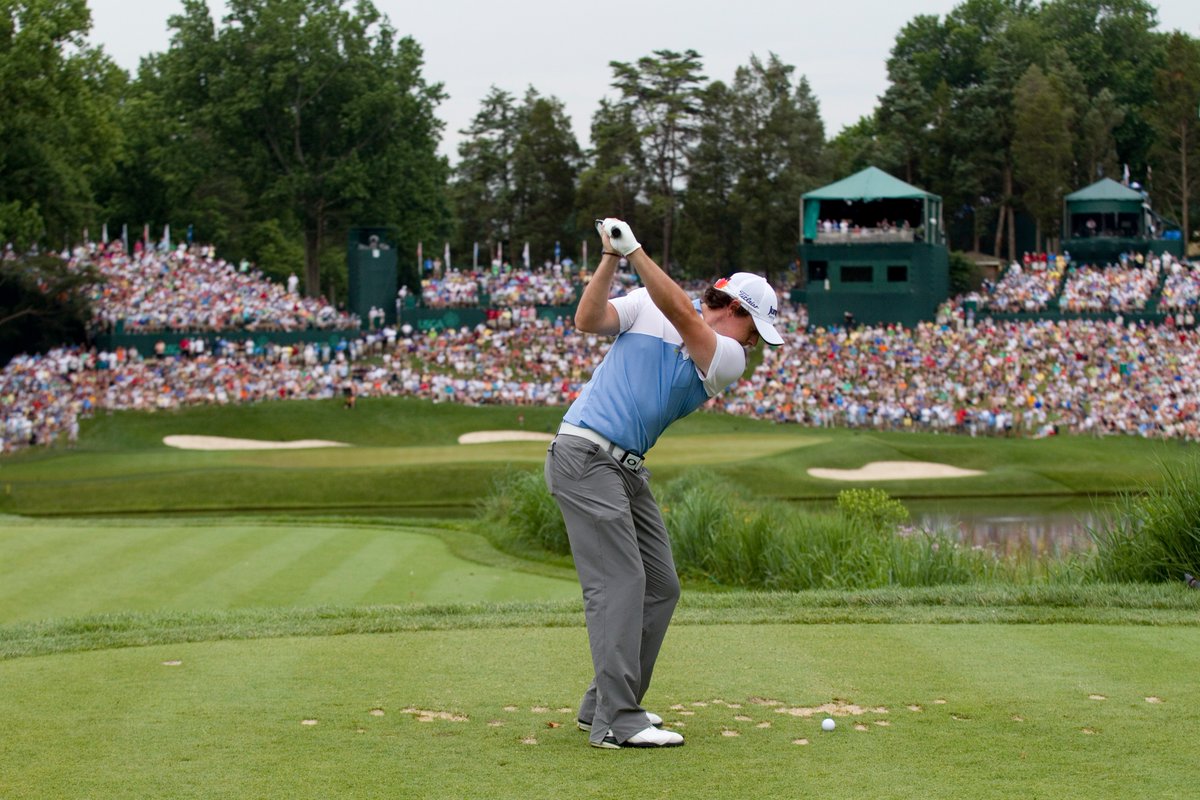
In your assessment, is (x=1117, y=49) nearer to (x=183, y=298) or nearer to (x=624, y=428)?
(x=183, y=298)

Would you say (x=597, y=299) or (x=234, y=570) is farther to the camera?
(x=234, y=570)

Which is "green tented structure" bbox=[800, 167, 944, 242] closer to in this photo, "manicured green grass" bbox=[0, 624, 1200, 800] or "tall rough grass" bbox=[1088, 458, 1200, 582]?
"tall rough grass" bbox=[1088, 458, 1200, 582]

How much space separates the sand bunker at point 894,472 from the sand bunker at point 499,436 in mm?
11382

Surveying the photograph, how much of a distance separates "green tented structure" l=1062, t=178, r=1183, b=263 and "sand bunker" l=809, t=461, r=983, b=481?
2993 centimetres

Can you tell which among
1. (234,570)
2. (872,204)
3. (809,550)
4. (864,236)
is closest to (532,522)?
(234,570)

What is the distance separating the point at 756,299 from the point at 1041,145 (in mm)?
70234

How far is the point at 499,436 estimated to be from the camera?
1758 inches

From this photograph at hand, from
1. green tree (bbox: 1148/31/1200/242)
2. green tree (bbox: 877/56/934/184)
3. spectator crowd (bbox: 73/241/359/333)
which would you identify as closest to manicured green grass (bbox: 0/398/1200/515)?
spectator crowd (bbox: 73/241/359/333)

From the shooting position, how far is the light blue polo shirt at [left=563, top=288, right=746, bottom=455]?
654 cm

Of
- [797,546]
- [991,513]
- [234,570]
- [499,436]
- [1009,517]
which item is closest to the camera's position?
[797,546]

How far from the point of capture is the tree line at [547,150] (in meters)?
65.2

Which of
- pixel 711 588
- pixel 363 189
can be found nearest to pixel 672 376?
pixel 711 588

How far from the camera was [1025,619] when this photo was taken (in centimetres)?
954

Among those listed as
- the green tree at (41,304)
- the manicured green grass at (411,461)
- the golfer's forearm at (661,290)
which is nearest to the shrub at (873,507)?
the manicured green grass at (411,461)
